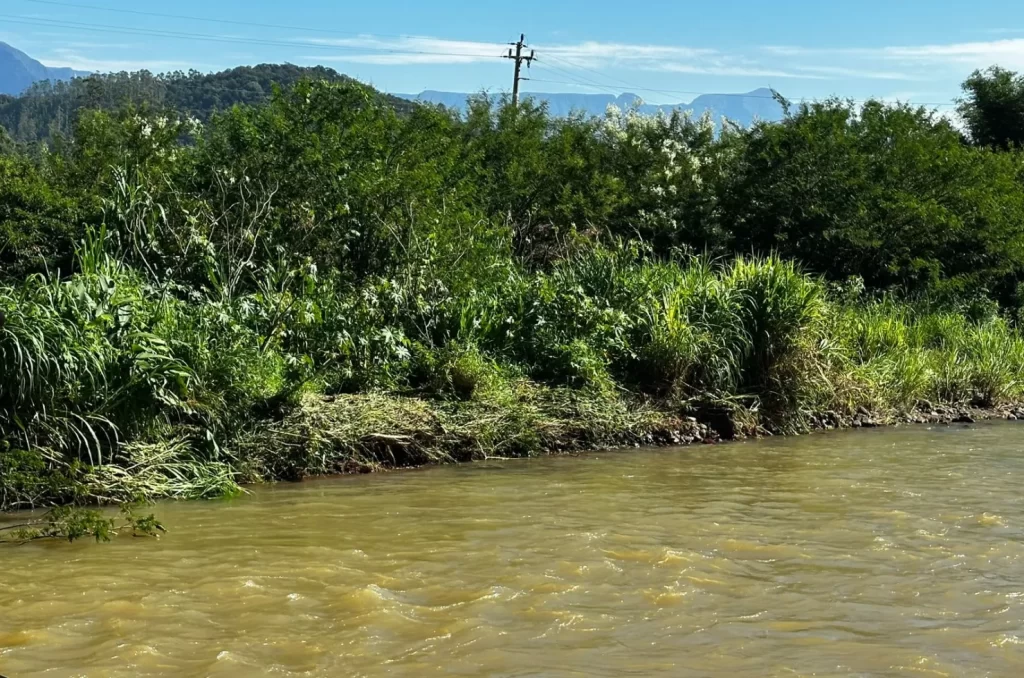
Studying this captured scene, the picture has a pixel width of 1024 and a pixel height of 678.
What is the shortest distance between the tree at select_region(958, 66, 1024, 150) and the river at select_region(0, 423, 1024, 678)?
17846 mm

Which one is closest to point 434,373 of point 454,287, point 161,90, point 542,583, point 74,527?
point 454,287

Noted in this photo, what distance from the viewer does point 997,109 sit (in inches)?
958

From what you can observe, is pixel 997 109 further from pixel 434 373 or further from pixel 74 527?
pixel 74 527

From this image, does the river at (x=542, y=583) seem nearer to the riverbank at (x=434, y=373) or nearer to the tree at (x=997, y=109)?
the riverbank at (x=434, y=373)

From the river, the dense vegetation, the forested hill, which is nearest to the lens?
the river

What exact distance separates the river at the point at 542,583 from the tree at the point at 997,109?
1785 cm

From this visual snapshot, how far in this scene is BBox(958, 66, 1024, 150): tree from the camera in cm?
2403

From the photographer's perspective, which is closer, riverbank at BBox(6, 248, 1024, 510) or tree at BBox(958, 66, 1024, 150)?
riverbank at BBox(6, 248, 1024, 510)

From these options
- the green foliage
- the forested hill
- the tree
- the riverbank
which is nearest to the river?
the green foliage

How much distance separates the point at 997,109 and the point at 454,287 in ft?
58.8

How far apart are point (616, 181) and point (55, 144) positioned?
8.91 metres

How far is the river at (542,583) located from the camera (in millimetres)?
4812

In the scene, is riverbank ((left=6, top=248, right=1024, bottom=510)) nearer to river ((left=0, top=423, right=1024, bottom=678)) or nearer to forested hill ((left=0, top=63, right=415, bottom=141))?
river ((left=0, top=423, right=1024, bottom=678))

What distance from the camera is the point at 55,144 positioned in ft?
52.5
